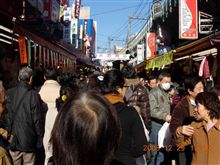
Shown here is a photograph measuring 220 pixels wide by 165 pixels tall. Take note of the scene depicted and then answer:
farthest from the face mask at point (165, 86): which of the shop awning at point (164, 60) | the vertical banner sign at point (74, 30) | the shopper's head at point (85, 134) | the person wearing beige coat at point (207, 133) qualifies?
the vertical banner sign at point (74, 30)

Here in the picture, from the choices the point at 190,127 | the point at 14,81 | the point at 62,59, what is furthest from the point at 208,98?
the point at 62,59

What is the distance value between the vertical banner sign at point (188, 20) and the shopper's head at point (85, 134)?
16170 millimetres

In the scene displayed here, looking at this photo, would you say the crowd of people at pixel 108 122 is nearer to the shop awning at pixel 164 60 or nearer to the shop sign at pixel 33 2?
the shop awning at pixel 164 60

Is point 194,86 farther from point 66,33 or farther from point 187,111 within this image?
point 66,33

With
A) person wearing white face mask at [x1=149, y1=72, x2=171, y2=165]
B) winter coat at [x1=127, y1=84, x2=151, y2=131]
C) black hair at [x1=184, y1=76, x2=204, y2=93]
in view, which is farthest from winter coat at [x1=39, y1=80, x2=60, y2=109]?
black hair at [x1=184, y1=76, x2=204, y2=93]

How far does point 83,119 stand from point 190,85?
13.2 ft

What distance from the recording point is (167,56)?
15.2m

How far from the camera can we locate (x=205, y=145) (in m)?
4.44

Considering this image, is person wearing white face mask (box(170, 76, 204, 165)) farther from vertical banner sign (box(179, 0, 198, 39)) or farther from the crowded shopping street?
vertical banner sign (box(179, 0, 198, 39))

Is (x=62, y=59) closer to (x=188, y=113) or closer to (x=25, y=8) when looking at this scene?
(x=25, y=8)

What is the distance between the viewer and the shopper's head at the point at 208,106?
14.7 ft

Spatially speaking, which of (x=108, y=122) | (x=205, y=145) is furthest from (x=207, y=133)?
(x=108, y=122)

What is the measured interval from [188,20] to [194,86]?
12439 mm

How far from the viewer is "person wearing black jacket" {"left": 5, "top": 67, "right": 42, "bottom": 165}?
6.32 m
